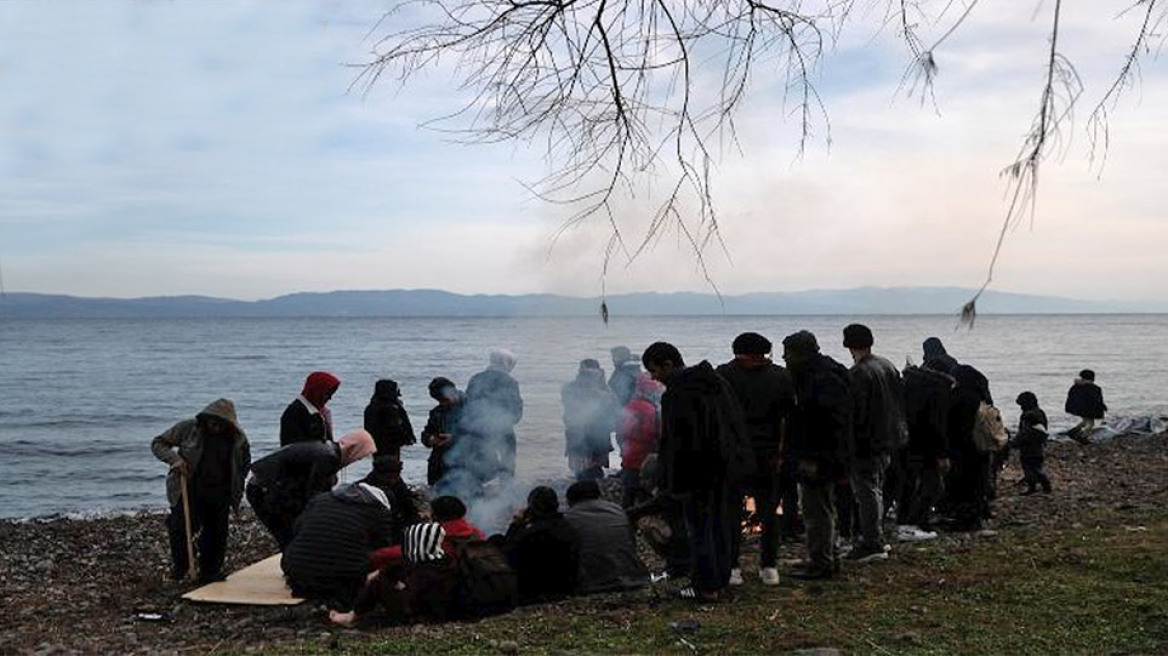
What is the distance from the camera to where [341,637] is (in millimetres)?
7461

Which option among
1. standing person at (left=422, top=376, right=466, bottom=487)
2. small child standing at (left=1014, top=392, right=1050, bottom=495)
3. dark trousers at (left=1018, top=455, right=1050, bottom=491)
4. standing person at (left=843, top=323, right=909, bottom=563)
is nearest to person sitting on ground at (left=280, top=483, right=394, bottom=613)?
standing person at (left=843, top=323, right=909, bottom=563)

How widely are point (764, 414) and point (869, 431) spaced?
1086 millimetres

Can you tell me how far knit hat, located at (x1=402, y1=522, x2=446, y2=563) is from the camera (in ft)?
25.8

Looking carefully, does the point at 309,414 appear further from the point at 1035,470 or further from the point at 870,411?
the point at 1035,470

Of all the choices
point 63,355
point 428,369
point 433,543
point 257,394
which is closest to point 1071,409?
point 433,543

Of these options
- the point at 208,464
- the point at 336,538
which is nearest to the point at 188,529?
the point at 208,464

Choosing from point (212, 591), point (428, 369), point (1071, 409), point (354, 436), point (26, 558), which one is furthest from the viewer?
point (428, 369)

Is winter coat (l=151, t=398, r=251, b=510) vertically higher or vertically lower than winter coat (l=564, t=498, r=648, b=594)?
higher

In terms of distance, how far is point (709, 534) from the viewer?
7609mm

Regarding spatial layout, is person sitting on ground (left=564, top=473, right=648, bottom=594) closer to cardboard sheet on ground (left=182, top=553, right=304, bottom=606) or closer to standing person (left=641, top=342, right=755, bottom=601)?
standing person (left=641, top=342, right=755, bottom=601)

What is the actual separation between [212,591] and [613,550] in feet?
11.1

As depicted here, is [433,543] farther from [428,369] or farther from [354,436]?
[428,369]

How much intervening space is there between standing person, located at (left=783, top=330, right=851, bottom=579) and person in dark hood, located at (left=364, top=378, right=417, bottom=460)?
17.9 feet

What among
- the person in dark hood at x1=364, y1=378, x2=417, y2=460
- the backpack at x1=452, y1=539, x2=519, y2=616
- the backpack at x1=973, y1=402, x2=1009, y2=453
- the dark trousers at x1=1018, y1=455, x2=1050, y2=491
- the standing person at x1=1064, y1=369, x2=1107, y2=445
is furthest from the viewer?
the standing person at x1=1064, y1=369, x2=1107, y2=445
